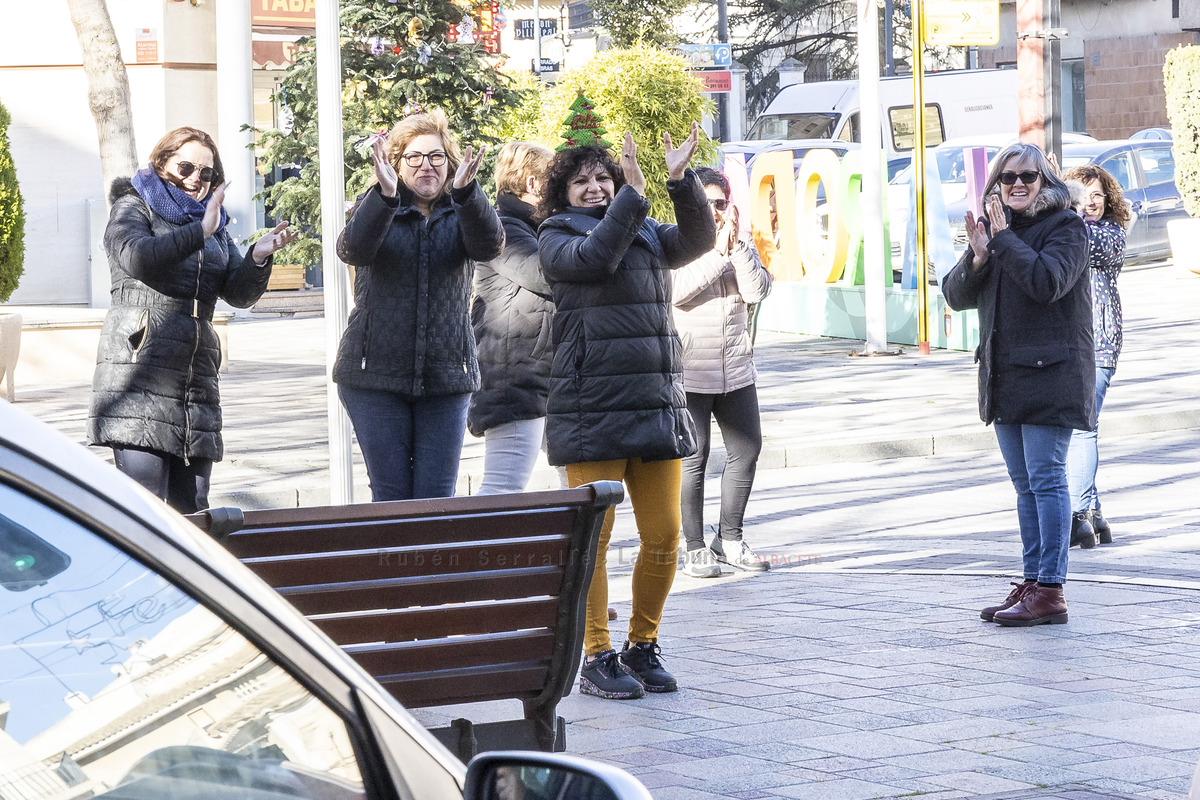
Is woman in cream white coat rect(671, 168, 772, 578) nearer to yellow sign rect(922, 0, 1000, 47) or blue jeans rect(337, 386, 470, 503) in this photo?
blue jeans rect(337, 386, 470, 503)

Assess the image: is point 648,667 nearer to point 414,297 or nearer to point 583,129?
point 414,297

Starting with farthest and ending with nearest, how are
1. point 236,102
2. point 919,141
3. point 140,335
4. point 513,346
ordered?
point 236,102, point 919,141, point 513,346, point 140,335

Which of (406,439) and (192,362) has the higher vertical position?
(192,362)

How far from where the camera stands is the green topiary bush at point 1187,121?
23.0 m

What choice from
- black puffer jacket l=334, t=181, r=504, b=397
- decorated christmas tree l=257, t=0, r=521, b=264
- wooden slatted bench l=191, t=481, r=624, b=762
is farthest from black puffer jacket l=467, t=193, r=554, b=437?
decorated christmas tree l=257, t=0, r=521, b=264

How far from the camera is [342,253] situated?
5.57 m

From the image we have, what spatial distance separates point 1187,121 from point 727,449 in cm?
1796

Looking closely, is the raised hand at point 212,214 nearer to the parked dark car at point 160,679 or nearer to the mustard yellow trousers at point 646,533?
the mustard yellow trousers at point 646,533

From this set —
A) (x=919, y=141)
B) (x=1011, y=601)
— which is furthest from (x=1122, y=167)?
(x=1011, y=601)

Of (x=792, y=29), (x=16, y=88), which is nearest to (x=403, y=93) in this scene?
(x=16, y=88)

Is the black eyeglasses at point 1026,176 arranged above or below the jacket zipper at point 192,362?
above

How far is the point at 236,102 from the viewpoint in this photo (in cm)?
1991

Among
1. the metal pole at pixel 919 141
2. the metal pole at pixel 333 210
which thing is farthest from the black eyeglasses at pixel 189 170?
the metal pole at pixel 919 141

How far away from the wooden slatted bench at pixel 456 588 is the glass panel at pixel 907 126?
2517cm
